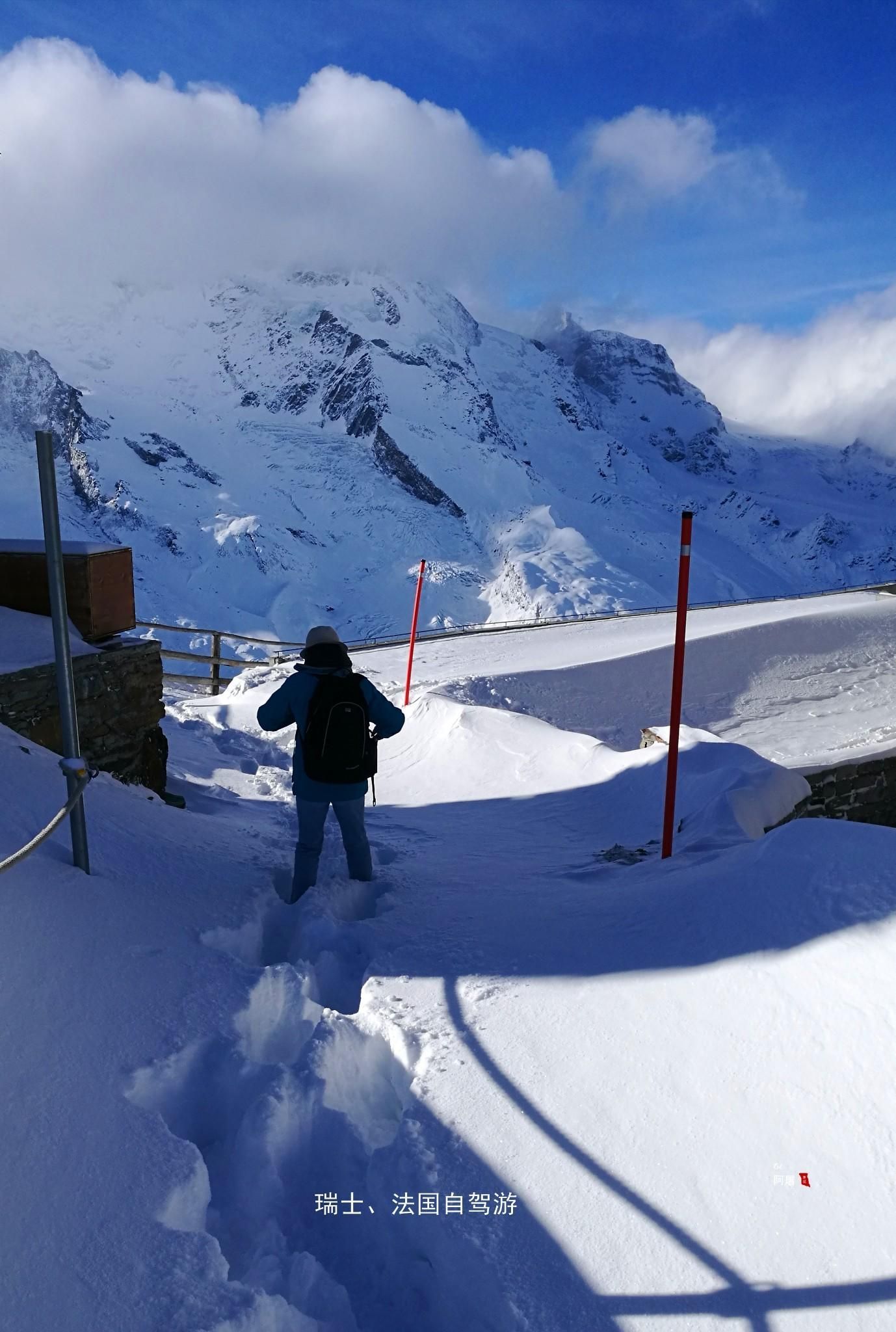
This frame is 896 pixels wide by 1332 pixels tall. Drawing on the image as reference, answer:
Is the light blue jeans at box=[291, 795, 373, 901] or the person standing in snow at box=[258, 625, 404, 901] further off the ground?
the person standing in snow at box=[258, 625, 404, 901]

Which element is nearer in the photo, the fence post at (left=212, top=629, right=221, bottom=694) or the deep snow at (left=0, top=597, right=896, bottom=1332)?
the deep snow at (left=0, top=597, right=896, bottom=1332)

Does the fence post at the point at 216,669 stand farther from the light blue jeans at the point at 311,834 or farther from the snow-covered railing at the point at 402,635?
the light blue jeans at the point at 311,834

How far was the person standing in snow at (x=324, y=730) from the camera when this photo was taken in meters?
4.28

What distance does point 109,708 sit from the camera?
6172mm

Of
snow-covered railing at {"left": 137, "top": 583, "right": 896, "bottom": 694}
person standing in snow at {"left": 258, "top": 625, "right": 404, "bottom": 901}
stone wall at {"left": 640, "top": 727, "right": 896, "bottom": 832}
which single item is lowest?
snow-covered railing at {"left": 137, "top": 583, "right": 896, "bottom": 694}

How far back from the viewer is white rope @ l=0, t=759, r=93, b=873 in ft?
8.71

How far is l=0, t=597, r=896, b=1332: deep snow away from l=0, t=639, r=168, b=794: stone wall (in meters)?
0.74

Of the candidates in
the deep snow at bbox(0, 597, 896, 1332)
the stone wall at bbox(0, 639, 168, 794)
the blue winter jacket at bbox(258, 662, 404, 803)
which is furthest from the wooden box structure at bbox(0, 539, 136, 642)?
the blue winter jacket at bbox(258, 662, 404, 803)

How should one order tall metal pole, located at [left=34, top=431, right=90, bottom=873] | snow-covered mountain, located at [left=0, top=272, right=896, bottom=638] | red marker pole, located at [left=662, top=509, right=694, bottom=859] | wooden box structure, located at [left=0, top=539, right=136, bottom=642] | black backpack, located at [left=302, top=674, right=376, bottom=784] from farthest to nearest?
snow-covered mountain, located at [left=0, top=272, right=896, bottom=638]
wooden box structure, located at [left=0, top=539, right=136, bottom=642]
red marker pole, located at [left=662, top=509, right=694, bottom=859]
black backpack, located at [left=302, top=674, right=376, bottom=784]
tall metal pole, located at [left=34, top=431, right=90, bottom=873]

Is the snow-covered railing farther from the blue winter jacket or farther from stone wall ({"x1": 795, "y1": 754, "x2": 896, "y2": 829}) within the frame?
the blue winter jacket

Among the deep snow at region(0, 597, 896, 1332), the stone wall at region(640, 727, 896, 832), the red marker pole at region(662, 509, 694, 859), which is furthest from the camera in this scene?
the stone wall at region(640, 727, 896, 832)

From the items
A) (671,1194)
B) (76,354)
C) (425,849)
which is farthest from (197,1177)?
(76,354)

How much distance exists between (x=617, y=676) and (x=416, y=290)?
158266 mm

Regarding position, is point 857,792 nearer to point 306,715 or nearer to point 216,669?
point 306,715
